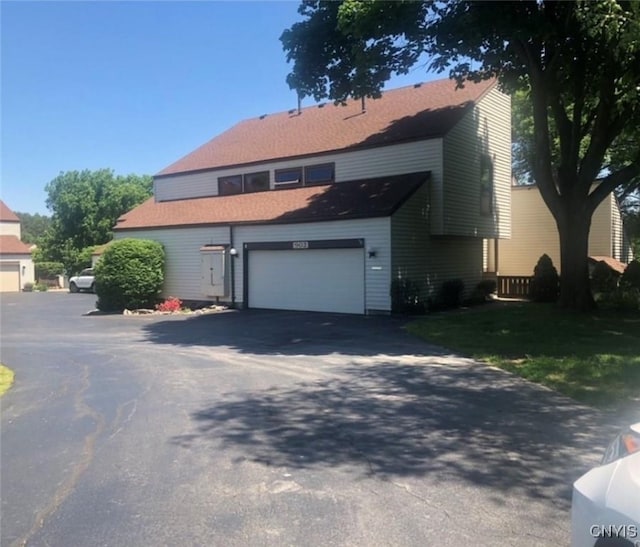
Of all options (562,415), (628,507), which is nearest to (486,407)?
(562,415)

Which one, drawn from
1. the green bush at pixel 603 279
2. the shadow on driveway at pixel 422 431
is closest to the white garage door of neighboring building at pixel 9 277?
the green bush at pixel 603 279

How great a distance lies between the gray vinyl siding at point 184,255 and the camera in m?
23.4

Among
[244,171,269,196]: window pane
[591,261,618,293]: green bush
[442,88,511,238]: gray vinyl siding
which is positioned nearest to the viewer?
[442,88,511,238]: gray vinyl siding

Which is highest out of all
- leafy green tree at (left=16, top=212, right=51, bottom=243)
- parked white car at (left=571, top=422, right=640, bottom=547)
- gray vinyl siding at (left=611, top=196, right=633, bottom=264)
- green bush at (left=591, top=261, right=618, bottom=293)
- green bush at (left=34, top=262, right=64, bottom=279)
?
leafy green tree at (left=16, top=212, right=51, bottom=243)

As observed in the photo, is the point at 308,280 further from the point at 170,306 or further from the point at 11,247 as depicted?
the point at 11,247

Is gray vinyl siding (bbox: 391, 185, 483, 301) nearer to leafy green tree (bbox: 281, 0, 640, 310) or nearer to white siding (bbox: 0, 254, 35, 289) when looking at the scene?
leafy green tree (bbox: 281, 0, 640, 310)

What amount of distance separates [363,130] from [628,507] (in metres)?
22.0

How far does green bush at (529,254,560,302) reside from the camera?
891 inches

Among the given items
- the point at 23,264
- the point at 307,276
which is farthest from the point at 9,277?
the point at 307,276

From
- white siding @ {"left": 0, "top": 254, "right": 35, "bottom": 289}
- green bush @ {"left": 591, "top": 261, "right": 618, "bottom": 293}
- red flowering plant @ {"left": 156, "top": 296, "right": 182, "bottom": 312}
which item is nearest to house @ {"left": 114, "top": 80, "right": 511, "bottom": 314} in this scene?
red flowering plant @ {"left": 156, "top": 296, "right": 182, "bottom": 312}

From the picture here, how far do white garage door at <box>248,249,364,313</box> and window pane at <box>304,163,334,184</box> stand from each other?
13.3 feet

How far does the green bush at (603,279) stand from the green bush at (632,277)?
26.9 inches

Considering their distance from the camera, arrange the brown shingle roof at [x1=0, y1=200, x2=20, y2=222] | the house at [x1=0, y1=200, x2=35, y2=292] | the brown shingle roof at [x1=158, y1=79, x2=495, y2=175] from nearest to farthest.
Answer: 1. the brown shingle roof at [x1=158, y1=79, x2=495, y2=175]
2. the house at [x1=0, y1=200, x2=35, y2=292]
3. the brown shingle roof at [x1=0, y1=200, x2=20, y2=222]

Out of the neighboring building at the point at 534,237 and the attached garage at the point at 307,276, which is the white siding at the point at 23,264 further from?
the neighboring building at the point at 534,237
